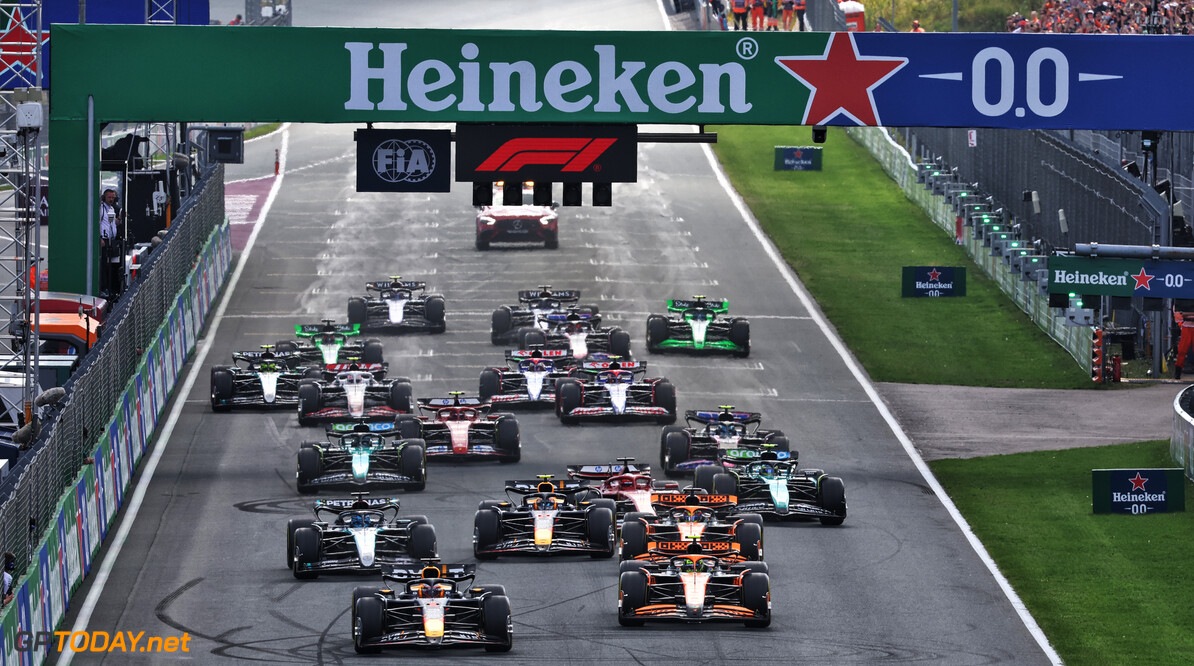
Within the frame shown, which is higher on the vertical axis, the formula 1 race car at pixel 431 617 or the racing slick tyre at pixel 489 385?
the racing slick tyre at pixel 489 385

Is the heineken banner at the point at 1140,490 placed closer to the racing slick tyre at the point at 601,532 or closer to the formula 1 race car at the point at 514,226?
the racing slick tyre at the point at 601,532

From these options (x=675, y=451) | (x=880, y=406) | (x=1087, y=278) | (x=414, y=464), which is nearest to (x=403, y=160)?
(x=414, y=464)

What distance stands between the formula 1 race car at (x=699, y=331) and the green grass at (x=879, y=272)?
110 inches

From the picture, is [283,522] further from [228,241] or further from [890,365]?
[228,241]

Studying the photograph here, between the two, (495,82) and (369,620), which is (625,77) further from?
(369,620)

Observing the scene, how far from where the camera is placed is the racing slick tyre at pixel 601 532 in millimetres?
27453

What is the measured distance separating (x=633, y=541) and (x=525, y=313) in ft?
57.7

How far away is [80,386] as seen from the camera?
27.5m

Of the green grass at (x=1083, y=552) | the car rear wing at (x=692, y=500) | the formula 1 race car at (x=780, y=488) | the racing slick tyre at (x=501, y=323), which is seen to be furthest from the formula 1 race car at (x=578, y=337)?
the car rear wing at (x=692, y=500)

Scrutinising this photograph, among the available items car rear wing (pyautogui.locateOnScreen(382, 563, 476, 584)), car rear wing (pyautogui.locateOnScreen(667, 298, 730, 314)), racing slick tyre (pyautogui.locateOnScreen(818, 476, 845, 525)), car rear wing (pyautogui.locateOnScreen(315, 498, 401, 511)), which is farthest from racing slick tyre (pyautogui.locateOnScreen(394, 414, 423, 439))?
car rear wing (pyautogui.locateOnScreen(667, 298, 730, 314))

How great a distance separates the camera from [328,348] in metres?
40.0

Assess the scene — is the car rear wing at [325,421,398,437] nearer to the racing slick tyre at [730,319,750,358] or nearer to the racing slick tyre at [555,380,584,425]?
the racing slick tyre at [555,380,584,425]

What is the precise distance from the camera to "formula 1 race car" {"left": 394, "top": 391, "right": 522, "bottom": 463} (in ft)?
108

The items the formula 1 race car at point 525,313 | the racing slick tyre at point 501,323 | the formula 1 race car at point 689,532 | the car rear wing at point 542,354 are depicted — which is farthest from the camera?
the racing slick tyre at point 501,323
